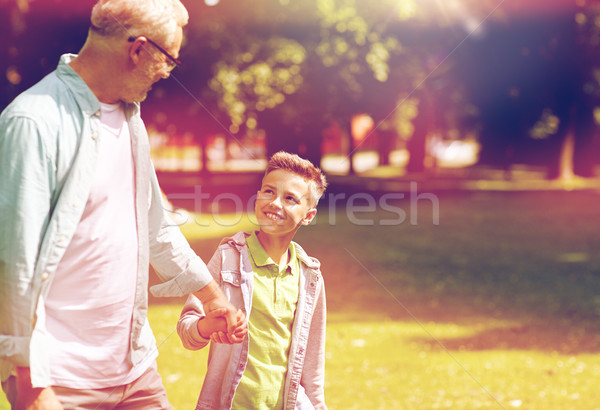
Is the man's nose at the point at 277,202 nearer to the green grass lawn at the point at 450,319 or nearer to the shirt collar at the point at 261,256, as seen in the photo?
the shirt collar at the point at 261,256

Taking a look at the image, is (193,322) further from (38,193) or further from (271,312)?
(38,193)

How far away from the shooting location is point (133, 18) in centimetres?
232

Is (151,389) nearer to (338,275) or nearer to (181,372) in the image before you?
(181,372)

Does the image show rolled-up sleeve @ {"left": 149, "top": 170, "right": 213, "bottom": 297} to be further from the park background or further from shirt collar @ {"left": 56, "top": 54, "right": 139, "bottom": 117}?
the park background

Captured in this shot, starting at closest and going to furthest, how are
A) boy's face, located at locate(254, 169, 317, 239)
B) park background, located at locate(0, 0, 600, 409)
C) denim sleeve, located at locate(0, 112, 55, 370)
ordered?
denim sleeve, located at locate(0, 112, 55, 370) < boy's face, located at locate(254, 169, 317, 239) < park background, located at locate(0, 0, 600, 409)

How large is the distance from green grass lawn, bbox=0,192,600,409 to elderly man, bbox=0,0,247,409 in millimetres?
3253

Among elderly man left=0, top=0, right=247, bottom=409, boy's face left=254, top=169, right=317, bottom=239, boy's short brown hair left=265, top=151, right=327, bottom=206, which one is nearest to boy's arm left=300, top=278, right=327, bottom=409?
boy's face left=254, top=169, right=317, bottom=239

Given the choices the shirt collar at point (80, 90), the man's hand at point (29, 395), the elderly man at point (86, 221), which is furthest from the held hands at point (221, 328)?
the shirt collar at point (80, 90)

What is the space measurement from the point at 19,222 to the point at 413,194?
26186 millimetres

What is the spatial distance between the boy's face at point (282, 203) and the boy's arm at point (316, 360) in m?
0.32

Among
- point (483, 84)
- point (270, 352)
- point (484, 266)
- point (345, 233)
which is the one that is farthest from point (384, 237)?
point (483, 84)

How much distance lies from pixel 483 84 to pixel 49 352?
96.3ft

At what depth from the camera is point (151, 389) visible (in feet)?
8.46

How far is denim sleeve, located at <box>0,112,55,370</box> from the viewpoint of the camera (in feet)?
6.63
